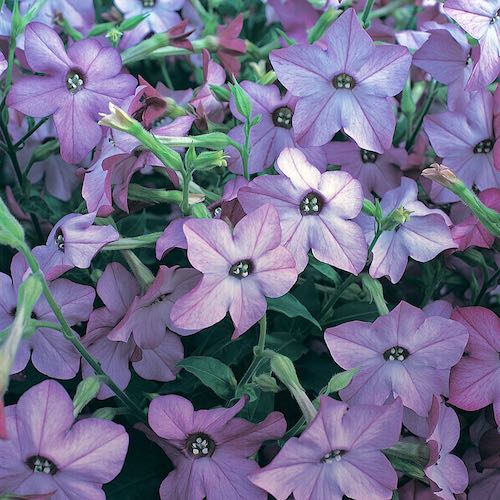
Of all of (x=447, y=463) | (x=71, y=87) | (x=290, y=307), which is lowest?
(x=447, y=463)

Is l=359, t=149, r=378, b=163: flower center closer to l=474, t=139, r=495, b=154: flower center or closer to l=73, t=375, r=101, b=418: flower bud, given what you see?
l=474, t=139, r=495, b=154: flower center

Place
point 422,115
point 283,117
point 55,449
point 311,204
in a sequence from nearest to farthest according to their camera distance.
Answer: point 55,449 → point 311,204 → point 283,117 → point 422,115

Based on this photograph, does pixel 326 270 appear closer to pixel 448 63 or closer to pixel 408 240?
pixel 408 240

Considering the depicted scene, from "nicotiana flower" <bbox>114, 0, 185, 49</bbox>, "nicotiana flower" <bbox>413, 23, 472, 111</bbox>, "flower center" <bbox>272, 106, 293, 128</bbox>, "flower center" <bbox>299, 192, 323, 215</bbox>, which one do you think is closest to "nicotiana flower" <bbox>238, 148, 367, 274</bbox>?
"flower center" <bbox>299, 192, 323, 215</bbox>

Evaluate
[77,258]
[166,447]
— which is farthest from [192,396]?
[77,258]

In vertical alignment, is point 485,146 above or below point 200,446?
above

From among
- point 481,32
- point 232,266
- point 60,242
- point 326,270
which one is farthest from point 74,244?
point 481,32
